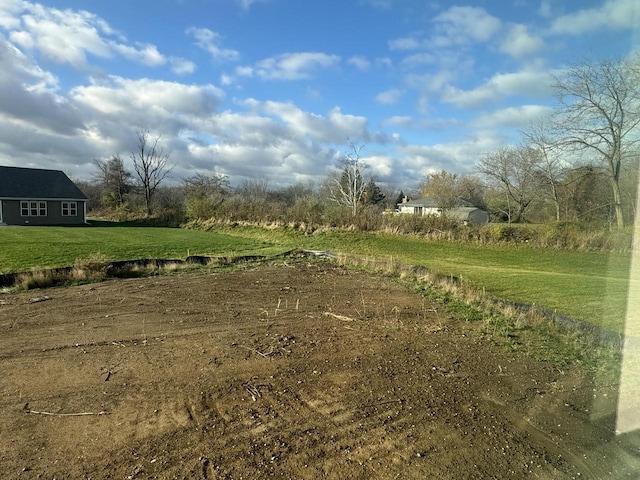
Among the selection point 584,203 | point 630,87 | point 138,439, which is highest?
point 630,87

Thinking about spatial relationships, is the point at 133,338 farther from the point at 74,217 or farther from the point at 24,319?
the point at 74,217

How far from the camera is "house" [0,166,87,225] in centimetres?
3419

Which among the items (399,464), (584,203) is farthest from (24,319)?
(584,203)

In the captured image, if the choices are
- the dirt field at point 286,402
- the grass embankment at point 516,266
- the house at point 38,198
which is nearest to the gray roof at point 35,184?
the house at point 38,198

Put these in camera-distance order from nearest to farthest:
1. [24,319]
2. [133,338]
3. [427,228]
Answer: [133,338] → [24,319] → [427,228]

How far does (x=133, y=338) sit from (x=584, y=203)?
2763 cm

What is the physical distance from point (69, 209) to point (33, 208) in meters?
2.75

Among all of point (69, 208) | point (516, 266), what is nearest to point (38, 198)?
point (69, 208)

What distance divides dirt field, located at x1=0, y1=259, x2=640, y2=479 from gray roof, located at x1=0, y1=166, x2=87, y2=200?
35616mm

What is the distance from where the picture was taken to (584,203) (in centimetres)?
→ 2502

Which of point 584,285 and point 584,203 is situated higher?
point 584,203

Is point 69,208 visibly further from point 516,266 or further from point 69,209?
point 516,266

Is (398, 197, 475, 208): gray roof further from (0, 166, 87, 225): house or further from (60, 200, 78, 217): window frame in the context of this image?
(0, 166, 87, 225): house

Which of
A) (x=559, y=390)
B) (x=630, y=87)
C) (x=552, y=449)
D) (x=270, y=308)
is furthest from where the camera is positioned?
(x=630, y=87)
